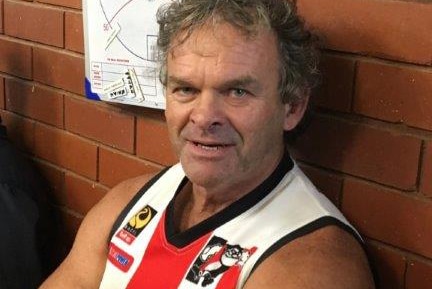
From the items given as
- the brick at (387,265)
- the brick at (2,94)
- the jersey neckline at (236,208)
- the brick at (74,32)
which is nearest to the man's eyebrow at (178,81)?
the jersey neckline at (236,208)

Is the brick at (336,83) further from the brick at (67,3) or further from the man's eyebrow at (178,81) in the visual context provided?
the brick at (67,3)

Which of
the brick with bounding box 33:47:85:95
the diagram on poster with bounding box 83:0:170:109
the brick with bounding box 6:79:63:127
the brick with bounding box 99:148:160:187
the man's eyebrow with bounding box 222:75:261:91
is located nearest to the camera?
the man's eyebrow with bounding box 222:75:261:91

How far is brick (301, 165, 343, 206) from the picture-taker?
1362mm

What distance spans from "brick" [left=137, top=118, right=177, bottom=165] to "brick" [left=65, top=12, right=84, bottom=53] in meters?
0.31

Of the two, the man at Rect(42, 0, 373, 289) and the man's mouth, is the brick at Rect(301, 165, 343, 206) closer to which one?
the man at Rect(42, 0, 373, 289)

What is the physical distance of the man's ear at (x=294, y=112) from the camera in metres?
1.31

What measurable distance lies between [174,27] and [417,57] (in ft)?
1.48

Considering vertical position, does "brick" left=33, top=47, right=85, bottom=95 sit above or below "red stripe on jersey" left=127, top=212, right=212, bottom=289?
above

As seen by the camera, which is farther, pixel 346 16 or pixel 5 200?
pixel 5 200

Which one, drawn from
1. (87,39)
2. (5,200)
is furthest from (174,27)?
(5,200)

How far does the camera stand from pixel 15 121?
223 cm

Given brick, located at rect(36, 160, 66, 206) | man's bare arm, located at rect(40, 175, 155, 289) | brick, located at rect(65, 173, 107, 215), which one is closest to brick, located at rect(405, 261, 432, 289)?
man's bare arm, located at rect(40, 175, 155, 289)

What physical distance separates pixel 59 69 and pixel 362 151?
3.40ft

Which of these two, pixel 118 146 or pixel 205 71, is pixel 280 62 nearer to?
pixel 205 71
